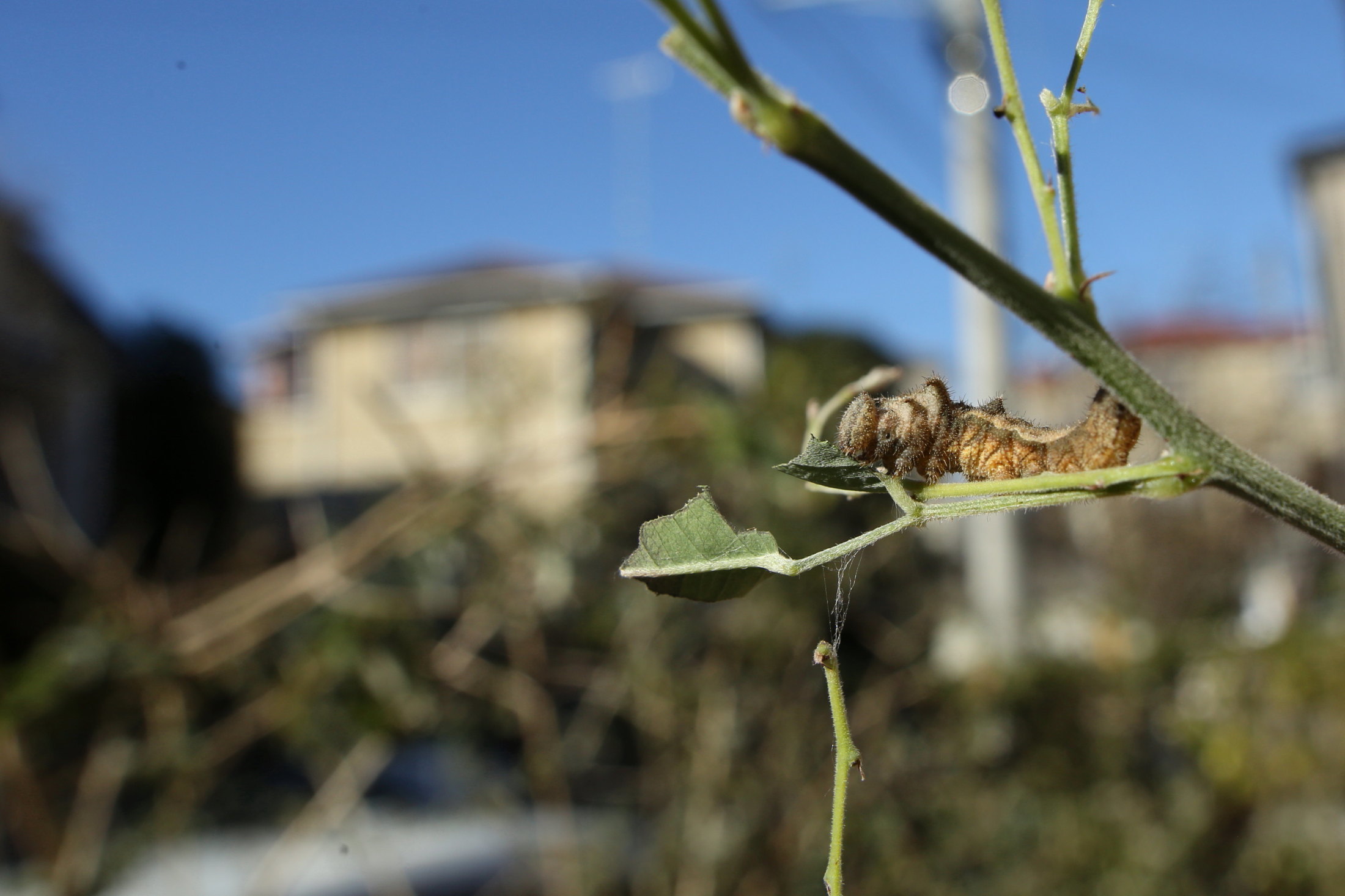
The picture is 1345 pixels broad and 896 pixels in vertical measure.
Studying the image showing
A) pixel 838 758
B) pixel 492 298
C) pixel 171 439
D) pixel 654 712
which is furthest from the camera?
pixel 492 298

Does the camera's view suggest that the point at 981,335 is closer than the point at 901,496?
No

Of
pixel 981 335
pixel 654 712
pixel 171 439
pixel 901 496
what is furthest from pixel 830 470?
pixel 171 439

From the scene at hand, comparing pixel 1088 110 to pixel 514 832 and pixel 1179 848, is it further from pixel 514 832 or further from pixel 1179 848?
pixel 1179 848

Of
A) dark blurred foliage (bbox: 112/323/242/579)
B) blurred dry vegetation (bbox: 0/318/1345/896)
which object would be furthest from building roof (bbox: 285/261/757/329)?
blurred dry vegetation (bbox: 0/318/1345/896)

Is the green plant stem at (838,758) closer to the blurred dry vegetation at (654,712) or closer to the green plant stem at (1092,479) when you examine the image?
the green plant stem at (1092,479)

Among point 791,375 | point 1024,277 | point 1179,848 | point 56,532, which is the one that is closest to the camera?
point 1024,277

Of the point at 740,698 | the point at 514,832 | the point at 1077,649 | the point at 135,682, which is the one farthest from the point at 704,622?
the point at 1077,649

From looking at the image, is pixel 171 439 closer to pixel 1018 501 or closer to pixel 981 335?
pixel 981 335

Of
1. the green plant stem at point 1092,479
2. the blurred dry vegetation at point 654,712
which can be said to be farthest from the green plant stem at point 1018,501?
the blurred dry vegetation at point 654,712
